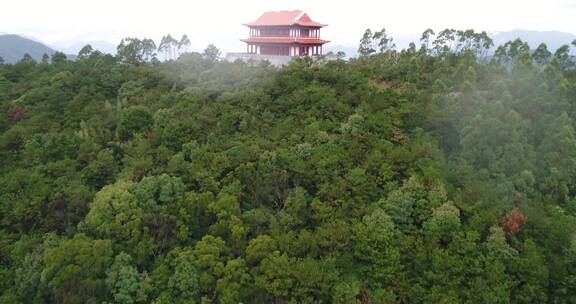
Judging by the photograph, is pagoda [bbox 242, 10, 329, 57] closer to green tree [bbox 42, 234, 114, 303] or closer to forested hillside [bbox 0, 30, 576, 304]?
forested hillside [bbox 0, 30, 576, 304]

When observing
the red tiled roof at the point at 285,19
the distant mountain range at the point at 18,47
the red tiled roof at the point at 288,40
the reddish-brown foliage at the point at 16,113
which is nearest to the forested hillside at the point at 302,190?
the reddish-brown foliage at the point at 16,113

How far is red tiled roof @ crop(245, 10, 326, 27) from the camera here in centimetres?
3088

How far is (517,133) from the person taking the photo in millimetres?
18297

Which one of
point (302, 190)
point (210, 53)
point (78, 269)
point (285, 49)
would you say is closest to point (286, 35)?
point (285, 49)

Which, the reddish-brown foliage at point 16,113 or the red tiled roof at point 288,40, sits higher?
the red tiled roof at point 288,40

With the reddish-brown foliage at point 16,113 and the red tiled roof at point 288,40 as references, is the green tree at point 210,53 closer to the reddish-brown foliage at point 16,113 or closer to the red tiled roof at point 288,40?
the red tiled roof at point 288,40

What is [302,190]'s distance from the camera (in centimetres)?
1784

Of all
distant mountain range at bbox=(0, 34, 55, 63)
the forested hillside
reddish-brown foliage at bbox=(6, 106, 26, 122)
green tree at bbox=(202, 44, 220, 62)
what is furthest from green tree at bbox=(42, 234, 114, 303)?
distant mountain range at bbox=(0, 34, 55, 63)

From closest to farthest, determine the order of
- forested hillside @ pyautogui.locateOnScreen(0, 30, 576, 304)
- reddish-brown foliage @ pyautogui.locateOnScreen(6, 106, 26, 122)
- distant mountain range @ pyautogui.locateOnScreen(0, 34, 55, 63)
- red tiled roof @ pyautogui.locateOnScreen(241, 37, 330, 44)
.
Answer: forested hillside @ pyautogui.locateOnScreen(0, 30, 576, 304) → reddish-brown foliage @ pyautogui.locateOnScreen(6, 106, 26, 122) → red tiled roof @ pyautogui.locateOnScreen(241, 37, 330, 44) → distant mountain range @ pyautogui.locateOnScreen(0, 34, 55, 63)

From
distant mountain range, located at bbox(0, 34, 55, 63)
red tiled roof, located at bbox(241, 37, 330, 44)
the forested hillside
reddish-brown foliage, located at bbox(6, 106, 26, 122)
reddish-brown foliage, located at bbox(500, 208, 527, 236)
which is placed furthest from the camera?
distant mountain range, located at bbox(0, 34, 55, 63)

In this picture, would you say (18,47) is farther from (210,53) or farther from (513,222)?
(513,222)

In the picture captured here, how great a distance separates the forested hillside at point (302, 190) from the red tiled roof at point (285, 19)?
6072 mm

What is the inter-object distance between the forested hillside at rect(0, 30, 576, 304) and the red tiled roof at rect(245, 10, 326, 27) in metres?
6.07

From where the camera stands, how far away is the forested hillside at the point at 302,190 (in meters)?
14.3
